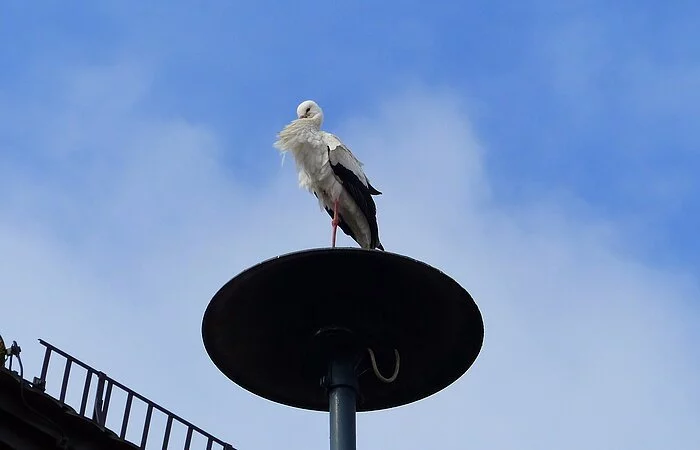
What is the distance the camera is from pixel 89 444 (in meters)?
10.7

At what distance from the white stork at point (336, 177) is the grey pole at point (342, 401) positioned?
653 centimetres

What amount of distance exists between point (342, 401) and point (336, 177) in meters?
6.99

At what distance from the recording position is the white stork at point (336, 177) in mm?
13375

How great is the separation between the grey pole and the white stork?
653 centimetres

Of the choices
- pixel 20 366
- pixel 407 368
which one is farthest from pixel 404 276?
pixel 20 366

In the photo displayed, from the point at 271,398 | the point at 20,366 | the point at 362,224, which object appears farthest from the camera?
the point at 362,224

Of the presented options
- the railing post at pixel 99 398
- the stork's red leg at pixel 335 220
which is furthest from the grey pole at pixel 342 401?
the stork's red leg at pixel 335 220

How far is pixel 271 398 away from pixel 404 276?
1237 millimetres

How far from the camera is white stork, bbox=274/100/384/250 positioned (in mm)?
13375

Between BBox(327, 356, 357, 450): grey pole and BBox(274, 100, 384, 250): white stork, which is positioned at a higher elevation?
BBox(274, 100, 384, 250): white stork

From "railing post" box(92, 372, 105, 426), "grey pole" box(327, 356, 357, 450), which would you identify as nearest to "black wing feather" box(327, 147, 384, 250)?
"railing post" box(92, 372, 105, 426)

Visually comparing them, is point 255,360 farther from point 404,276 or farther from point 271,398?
point 404,276

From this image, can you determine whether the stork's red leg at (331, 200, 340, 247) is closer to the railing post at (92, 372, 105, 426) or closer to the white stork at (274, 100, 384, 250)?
the white stork at (274, 100, 384, 250)

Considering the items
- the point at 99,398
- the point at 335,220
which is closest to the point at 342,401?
the point at 99,398
